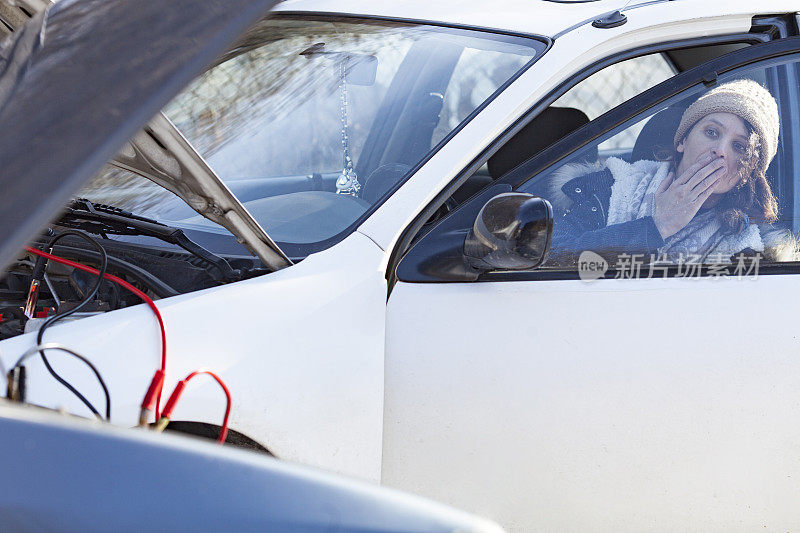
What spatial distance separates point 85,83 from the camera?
1.05 metres

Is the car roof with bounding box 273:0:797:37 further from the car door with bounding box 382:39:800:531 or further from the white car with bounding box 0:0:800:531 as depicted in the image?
the car door with bounding box 382:39:800:531

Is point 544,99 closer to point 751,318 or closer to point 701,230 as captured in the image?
point 701,230

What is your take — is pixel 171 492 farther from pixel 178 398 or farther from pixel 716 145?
pixel 716 145

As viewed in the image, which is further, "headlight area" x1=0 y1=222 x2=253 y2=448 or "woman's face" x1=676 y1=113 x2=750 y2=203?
"woman's face" x1=676 y1=113 x2=750 y2=203

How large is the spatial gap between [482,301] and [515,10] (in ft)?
3.23

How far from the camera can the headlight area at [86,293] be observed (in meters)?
1.63

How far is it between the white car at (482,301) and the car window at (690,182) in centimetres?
1

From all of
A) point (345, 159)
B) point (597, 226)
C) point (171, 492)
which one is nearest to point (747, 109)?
point (597, 226)

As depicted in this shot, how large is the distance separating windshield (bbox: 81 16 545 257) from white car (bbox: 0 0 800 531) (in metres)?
0.01

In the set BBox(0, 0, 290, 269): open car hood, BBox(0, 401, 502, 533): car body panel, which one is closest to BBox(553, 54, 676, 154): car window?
BBox(0, 0, 290, 269): open car hood

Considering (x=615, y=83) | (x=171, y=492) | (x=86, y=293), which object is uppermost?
(x=615, y=83)

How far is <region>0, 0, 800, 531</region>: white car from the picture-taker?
1.81m

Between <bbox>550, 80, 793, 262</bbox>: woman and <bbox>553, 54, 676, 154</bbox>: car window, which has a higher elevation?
<bbox>553, 54, 676, 154</bbox>: car window

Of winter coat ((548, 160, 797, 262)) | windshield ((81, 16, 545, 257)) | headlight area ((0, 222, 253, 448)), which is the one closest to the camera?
headlight area ((0, 222, 253, 448))
